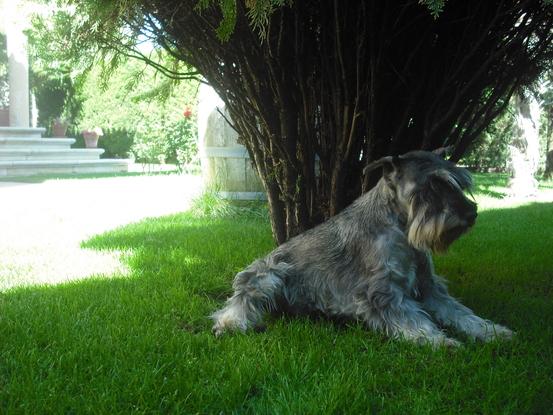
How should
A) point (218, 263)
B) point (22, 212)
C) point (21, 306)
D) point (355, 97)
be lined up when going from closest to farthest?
point (21, 306)
point (355, 97)
point (218, 263)
point (22, 212)

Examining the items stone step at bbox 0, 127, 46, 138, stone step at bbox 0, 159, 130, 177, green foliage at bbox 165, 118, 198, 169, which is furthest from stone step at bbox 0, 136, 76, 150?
green foliage at bbox 165, 118, 198, 169

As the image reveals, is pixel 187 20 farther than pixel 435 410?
Yes

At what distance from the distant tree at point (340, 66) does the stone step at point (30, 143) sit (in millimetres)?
18675

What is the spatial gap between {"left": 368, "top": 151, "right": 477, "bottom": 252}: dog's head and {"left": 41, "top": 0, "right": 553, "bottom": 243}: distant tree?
83 centimetres

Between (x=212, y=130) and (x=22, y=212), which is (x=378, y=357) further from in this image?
(x=22, y=212)

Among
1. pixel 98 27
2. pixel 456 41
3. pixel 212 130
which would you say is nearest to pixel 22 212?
pixel 212 130

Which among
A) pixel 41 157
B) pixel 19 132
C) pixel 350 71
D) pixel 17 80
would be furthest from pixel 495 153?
pixel 350 71

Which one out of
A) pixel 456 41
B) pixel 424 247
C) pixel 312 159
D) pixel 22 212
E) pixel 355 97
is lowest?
pixel 22 212

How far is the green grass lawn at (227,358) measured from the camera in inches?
107

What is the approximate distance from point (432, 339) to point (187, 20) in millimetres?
2896

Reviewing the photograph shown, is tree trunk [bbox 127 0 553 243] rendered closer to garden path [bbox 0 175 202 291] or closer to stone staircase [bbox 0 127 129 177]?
garden path [bbox 0 175 202 291]

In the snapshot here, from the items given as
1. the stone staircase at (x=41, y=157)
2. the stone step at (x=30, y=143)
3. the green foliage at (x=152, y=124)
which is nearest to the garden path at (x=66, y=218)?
the green foliage at (x=152, y=124)

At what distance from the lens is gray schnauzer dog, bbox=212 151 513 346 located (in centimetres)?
355

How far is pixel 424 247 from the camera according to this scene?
11.9 feet
